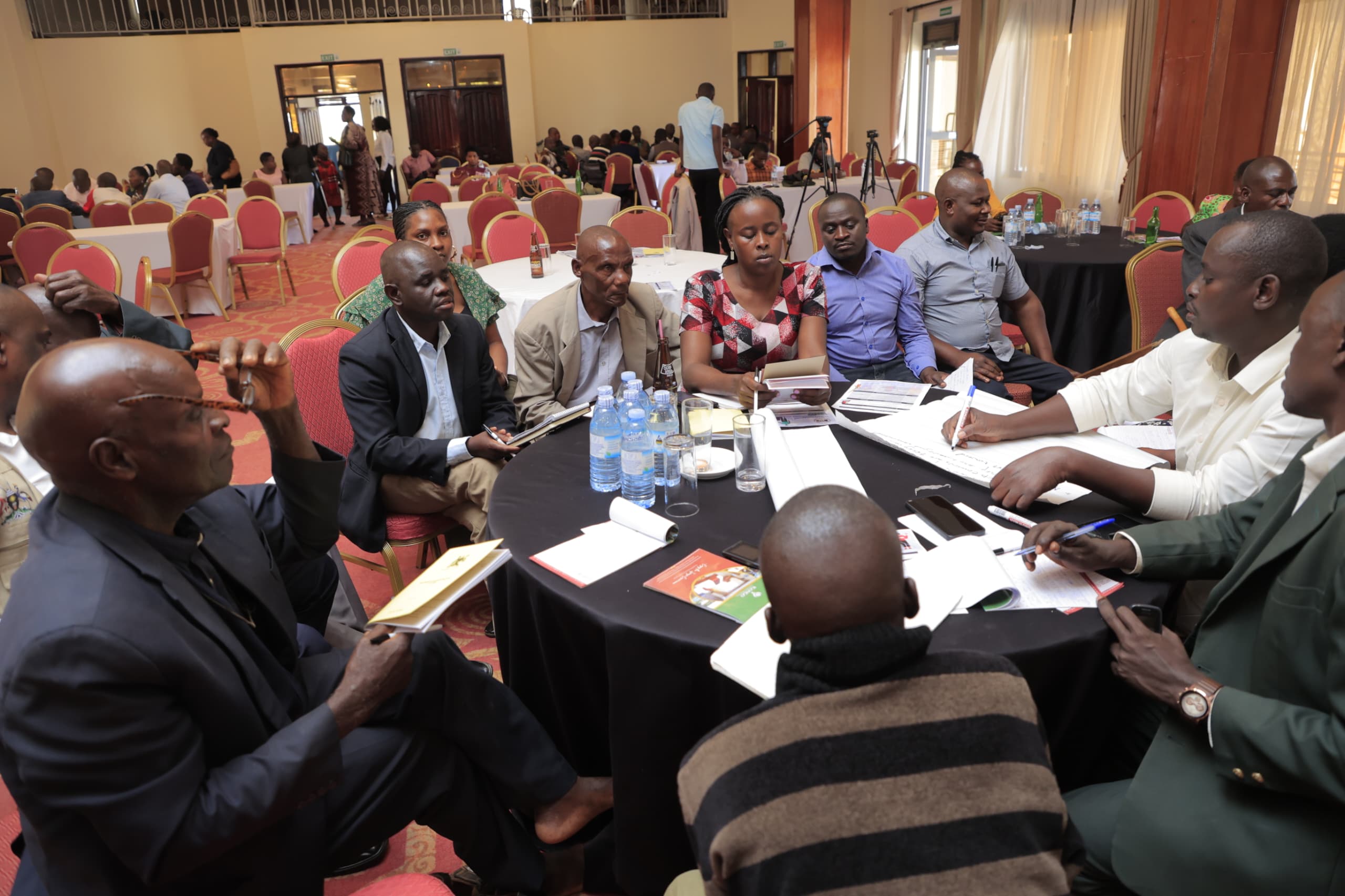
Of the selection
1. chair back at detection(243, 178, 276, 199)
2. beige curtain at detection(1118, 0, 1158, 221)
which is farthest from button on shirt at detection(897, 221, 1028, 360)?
chair back at detection(243, 178, 276, 199)

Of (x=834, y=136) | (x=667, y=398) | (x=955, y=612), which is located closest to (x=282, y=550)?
(x=667, y=398)

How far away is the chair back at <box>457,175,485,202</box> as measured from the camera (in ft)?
31.6

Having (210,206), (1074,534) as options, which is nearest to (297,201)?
(210,206)

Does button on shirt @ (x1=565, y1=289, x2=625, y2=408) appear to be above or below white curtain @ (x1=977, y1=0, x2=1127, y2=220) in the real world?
below

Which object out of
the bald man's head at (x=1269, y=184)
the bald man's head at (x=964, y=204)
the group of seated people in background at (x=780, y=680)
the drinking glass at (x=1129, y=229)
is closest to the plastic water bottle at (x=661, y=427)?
the group of seated people in background at (x=780, y=680)

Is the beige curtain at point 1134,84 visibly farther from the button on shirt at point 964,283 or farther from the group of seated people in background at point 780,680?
the group of seated people in background at point 780,680

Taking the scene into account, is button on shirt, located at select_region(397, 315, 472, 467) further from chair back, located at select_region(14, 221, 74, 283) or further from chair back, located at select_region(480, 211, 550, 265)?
chair back, located at select_region(14, 221, 74, 283)

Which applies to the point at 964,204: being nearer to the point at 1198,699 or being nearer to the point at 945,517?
the point at 945,517

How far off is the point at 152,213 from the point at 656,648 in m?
8.95

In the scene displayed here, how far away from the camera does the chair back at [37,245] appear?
654 cm

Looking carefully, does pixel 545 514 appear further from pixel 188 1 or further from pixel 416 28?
pixel 188 1

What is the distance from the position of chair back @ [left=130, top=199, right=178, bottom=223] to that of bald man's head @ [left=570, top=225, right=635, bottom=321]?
Result: 285 inches

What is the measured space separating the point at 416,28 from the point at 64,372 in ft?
54.8

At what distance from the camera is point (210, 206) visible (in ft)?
28.7
